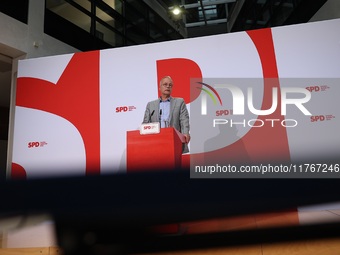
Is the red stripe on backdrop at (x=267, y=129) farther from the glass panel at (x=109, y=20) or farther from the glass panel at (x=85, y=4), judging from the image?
the glass panel at (x=109, y=20)

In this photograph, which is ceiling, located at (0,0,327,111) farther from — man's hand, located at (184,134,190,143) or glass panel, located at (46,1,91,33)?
man's hand, located at (184,134,190,143)

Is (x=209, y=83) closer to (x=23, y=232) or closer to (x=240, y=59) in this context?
(x=240, y=59)

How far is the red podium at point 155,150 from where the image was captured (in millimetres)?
3404

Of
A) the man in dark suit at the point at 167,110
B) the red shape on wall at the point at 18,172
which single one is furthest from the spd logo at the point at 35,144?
the man in dark suit at the point at 167,110

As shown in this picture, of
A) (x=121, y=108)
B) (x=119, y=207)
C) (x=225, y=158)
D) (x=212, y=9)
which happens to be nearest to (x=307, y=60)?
(x=225, y=158)

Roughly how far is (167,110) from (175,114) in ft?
0.38

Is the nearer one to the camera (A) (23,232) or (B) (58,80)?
(A) (23,232)

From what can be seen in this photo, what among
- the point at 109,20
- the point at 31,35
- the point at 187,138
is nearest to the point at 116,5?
the point at 109,20

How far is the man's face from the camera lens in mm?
3819

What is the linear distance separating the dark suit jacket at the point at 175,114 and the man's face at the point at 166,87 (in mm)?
90

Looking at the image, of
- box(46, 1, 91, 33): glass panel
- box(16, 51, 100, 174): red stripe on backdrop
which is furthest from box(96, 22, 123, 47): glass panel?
box(16, 51, 100, 174): red stripe on backdrop

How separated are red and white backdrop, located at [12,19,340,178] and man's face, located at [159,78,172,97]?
75mm

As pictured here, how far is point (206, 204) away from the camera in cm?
329

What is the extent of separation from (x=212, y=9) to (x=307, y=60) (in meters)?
7.24
